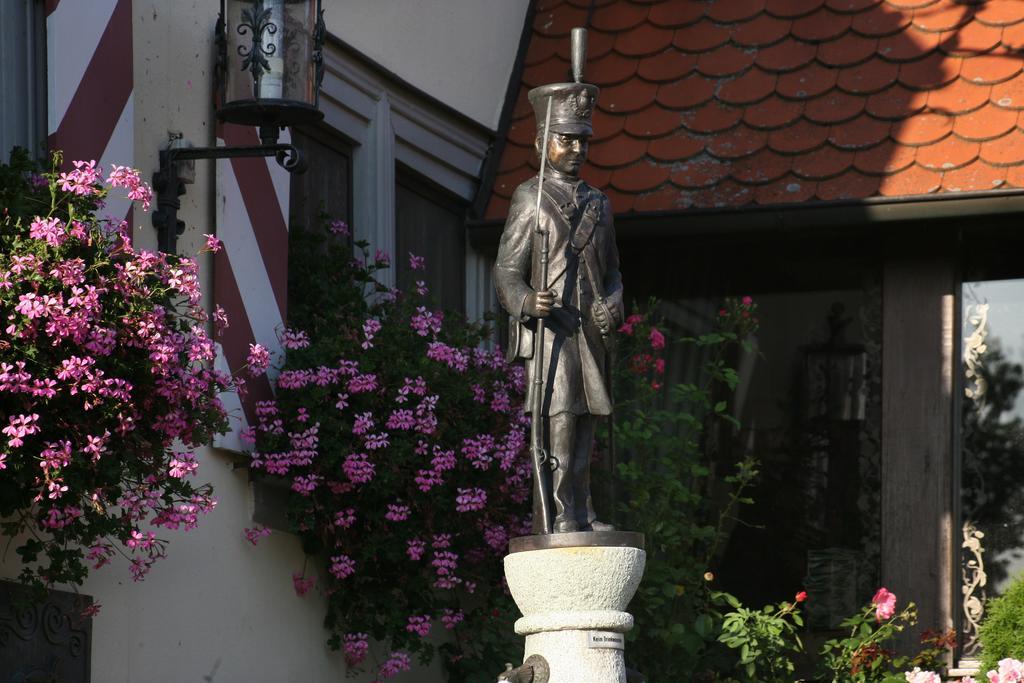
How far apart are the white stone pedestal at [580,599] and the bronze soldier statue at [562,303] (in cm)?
21

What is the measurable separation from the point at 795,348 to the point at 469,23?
2.21m

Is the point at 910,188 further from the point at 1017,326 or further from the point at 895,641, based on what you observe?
the point at 895,641

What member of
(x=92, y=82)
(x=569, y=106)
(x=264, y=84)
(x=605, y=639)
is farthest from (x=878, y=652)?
(x=92, y=82)

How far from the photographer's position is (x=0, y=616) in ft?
17.9

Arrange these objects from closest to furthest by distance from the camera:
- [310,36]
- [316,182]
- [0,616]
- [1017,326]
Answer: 1. [0,616]
2. [310,36]
3. [316,182]
4. [1017,326]

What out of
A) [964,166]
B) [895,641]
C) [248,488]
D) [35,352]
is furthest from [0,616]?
[964,166]

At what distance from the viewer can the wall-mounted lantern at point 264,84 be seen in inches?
251

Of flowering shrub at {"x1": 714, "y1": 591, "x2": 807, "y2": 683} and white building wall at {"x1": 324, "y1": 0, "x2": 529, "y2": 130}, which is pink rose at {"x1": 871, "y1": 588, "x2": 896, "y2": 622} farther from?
white building wall at {"x1": 324, "y1": 0, "x2": 529, "y2": 130}

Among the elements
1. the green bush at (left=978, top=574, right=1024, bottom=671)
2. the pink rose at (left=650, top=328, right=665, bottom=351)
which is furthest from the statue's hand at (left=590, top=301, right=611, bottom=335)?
the green bush at (left=978, top=574, right=1024, bottom=671)

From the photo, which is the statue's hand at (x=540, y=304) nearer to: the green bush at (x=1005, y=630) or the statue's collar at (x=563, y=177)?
the statue's collar at (x=563, y=177)

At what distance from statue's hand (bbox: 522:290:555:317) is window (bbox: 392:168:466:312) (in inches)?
115

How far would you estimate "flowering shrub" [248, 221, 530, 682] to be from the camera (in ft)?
22.5

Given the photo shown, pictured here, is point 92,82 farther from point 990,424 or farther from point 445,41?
point 990,424

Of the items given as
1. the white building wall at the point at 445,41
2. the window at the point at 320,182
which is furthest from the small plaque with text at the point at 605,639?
the white building wall at the point at 445,41
